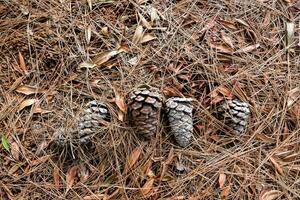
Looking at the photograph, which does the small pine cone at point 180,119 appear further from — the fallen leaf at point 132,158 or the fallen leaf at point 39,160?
the fallen leaf at point 39,160

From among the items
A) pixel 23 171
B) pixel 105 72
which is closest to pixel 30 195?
pixel 23 171

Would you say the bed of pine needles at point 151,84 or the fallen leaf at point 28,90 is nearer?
the bed of pine needles at point 151,84

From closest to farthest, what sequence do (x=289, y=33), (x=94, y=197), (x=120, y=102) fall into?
(x=94, y=197), (x=120, y=102), (x=289, y=33)

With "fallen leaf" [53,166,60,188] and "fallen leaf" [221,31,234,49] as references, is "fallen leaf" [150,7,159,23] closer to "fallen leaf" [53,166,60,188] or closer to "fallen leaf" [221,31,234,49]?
"fallen leaf" [221,31,234,49]

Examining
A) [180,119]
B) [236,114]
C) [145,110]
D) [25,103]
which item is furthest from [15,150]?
[236,114]

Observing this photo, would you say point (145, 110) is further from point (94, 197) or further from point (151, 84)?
point (94, 197)

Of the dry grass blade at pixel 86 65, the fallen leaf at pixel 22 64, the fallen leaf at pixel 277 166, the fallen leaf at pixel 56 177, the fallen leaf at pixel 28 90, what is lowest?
the fallen leaf at pixel 56 177

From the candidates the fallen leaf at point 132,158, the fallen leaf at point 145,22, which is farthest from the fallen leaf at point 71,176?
the fallen leaf at point 145,22
